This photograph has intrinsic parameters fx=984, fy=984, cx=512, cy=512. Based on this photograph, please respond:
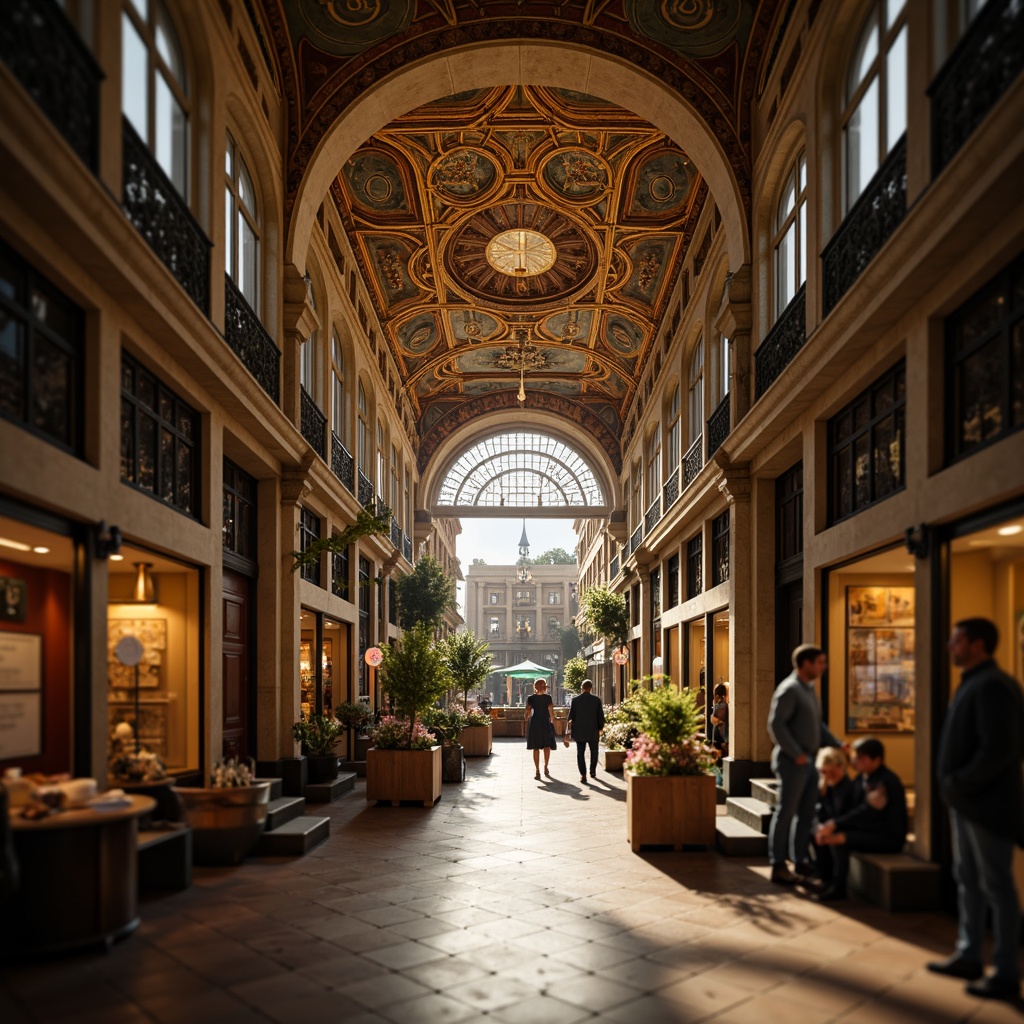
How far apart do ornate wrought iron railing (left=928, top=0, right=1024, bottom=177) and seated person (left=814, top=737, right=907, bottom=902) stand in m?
4.12

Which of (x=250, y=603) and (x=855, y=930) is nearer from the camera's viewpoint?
(x=855, y=930)

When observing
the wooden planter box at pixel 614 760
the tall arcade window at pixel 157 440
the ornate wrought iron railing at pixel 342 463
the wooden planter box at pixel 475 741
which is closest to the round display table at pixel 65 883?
the tall arcade window at pixel 157 440

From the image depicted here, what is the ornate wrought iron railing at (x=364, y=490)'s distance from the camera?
62.3 feet

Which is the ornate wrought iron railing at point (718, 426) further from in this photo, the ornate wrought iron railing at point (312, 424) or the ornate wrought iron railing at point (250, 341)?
the ornate wrought iron railing at point (250, 341)

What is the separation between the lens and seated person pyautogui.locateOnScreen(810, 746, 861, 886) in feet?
23.8

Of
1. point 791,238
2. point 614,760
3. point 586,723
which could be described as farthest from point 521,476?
point 791,238

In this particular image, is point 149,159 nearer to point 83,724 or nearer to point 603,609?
point 83,724

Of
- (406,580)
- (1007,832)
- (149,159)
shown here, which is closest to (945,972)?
(1007,832)

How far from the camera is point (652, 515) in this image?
22.3 metres

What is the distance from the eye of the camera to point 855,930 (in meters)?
6.19

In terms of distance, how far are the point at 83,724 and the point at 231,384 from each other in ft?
13.1

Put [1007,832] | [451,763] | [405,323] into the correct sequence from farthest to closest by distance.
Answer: [405,323] < [451,763] < [1007,832]

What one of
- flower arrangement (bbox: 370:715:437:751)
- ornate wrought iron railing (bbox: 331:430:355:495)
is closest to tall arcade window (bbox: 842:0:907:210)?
flower arrangement (bbox: 370:715:437:751)

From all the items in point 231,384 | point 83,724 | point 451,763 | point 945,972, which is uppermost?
point 231,384
